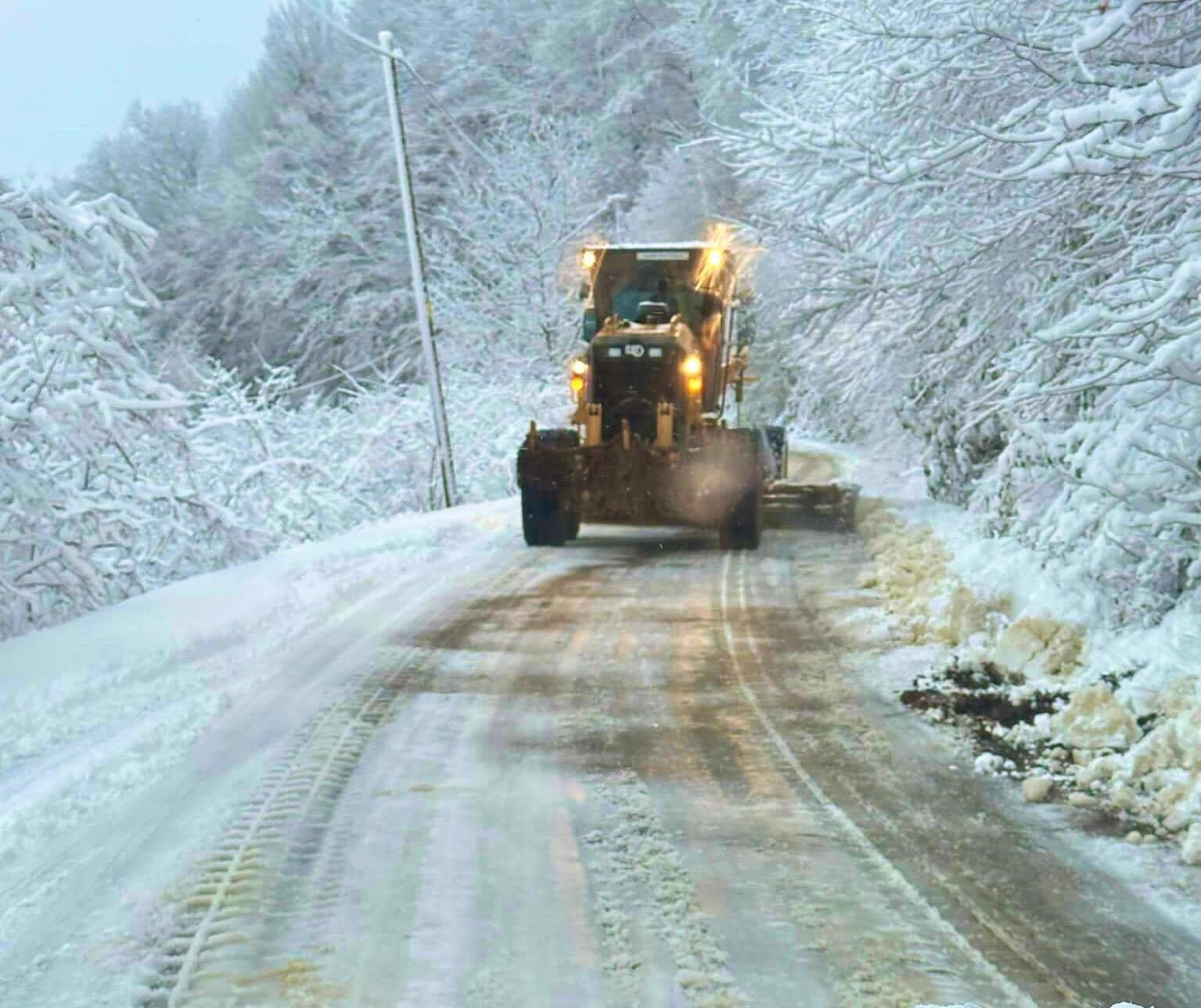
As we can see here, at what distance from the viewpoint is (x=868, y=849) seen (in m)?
4.43

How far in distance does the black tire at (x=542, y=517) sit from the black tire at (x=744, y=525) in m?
1.60

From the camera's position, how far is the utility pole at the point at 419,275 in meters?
17.6

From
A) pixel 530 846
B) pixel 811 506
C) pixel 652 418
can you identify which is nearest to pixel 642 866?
pixel 530 846

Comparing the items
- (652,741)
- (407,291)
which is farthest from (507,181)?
(652,741)

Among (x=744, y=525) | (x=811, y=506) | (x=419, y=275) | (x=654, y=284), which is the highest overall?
(x=419, y=275)

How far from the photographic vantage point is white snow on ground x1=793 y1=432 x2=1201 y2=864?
495cm

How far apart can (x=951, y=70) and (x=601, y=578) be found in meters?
5.13

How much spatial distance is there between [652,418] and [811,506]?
4.12 m

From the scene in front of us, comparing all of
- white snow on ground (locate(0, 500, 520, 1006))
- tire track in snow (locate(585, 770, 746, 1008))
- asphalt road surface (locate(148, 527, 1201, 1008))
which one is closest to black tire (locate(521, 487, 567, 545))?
white snow on ground (locate(0, 500, 520, 1006))

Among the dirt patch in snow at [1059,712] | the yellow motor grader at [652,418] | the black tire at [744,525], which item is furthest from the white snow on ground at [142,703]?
the dirt patch in snow at [1059,712]

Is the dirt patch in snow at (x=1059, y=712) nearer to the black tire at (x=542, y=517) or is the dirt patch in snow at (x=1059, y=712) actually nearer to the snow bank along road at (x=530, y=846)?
the snow bank along road at (x=530, y=846)

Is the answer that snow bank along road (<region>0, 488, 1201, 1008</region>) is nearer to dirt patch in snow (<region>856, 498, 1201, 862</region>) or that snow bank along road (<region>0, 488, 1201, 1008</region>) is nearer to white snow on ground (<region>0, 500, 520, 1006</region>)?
white snow on ground (<region>0, 500, 520, 1006</region>)

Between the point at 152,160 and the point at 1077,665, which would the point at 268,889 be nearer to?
the point at 1077,665

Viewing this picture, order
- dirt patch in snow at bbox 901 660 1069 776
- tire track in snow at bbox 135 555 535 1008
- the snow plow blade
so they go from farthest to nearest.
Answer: the snow plow blade
dirt patch in snow at bbox 901 660 1069 776
tire track in snow at bbox 135 555 535 1008
